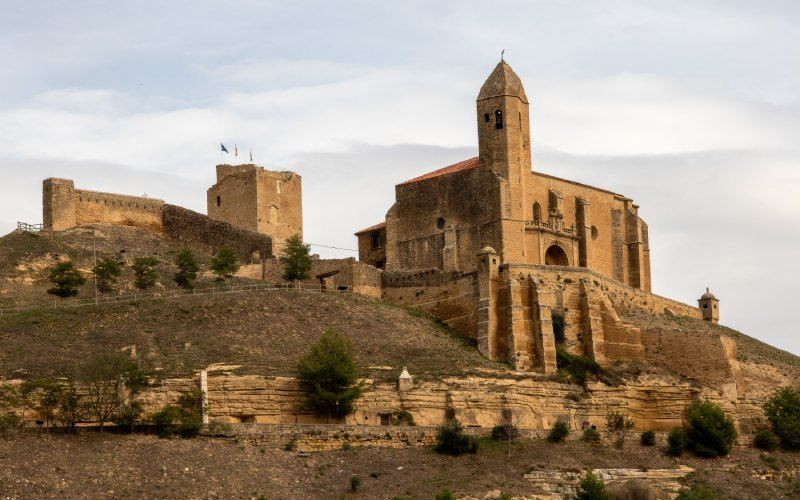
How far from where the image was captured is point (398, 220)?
238 feet

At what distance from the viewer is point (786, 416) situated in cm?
6219

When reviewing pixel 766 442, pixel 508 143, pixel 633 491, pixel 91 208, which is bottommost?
pixel 633 491

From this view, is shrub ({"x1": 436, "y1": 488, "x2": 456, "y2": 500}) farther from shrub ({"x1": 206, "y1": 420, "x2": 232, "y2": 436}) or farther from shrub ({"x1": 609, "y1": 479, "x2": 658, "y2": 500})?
shrub ({"x1": 206, "y1": 420, "x2": 232, "y2": 436})

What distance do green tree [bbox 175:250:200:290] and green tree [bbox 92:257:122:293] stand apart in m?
2.42

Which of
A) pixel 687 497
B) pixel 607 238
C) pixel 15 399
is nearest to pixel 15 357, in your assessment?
pixel 15 399

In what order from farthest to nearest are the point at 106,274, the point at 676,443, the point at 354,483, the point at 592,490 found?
the point at 106,274 < the point at 676,443 < the point at 592,490 < the point at 354,483

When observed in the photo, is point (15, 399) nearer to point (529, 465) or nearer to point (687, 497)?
point (529, 465)

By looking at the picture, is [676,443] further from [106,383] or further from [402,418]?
[106,383]

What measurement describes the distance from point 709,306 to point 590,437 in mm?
20142

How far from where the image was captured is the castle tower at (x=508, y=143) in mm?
68688

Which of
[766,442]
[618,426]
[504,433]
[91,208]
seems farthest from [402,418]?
[91,208]

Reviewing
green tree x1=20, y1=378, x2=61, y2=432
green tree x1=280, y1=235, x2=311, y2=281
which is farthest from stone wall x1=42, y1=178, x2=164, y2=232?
green tree x1=20, y1=378, x2=61, y2=432

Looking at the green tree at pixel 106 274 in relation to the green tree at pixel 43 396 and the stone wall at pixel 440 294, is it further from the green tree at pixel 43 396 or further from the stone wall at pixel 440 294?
the green tree at pixel 43 396

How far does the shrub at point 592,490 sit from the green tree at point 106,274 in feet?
73.0
